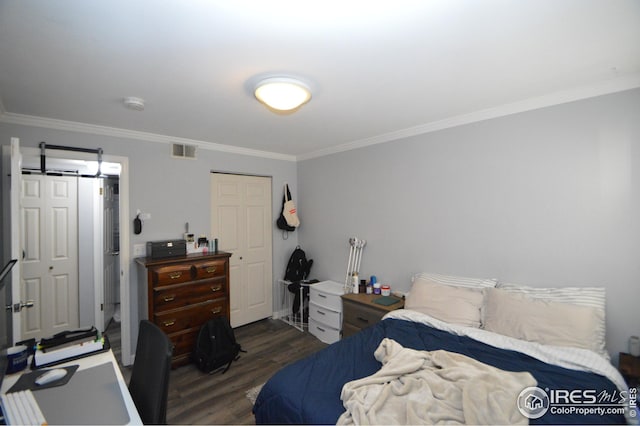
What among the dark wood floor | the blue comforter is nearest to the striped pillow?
the blue comforter

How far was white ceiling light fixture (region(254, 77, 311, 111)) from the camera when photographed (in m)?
1.88

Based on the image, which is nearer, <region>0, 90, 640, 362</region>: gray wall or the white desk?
the white desk

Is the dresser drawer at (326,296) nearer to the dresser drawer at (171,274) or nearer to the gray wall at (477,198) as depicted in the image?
the gray wall at (477,198)

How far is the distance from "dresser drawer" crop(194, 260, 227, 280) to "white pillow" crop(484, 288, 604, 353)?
8.65ft

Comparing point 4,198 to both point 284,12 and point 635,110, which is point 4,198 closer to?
point 284,12

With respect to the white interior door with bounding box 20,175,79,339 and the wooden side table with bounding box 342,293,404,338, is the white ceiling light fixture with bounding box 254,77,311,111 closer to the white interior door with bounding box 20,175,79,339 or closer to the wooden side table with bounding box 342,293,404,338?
the wooden side table with bounding box 342,293,404,338

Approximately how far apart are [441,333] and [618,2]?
2152 mm

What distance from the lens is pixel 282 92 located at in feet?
6.31

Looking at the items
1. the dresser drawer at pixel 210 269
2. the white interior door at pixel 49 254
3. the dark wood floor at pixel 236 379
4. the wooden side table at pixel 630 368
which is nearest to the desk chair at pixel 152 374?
the dark wood floor at pixel 236 379

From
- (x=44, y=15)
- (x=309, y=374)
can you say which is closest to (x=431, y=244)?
(x=309, y=374)

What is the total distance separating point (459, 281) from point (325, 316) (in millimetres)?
1630

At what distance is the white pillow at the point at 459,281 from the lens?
2568 millimetres

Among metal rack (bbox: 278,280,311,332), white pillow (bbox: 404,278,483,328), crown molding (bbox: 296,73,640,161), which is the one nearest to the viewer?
crown molding (bbox: 296,73,640,161)

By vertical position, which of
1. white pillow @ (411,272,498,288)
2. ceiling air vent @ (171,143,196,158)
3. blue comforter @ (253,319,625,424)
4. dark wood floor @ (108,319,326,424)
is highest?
ceiling air vent @ (171,143,196,158)
